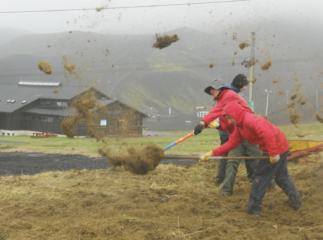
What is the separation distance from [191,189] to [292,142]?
4124 mm

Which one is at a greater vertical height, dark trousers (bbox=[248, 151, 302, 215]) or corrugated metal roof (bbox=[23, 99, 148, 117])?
corrugated metal roof (bbox=[23, 99, 148, 117])

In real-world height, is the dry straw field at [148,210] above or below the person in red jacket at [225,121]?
below

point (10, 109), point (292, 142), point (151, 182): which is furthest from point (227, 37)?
point (10, 109)

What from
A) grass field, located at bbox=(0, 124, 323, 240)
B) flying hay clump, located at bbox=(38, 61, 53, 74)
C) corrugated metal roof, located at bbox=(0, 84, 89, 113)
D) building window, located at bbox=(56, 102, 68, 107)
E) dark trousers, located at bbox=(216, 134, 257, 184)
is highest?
corrugated metal roof, located at bbox=(0, 84, 89, 113)

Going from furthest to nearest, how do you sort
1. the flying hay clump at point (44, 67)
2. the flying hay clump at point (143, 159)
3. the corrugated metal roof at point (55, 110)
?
the corrugated metal roof at point (55, 110), the flying hay clump at point (44, 67), the flying hay clump at point (143, 159)

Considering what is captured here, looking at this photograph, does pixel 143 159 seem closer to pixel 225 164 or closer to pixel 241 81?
pixel 225 164

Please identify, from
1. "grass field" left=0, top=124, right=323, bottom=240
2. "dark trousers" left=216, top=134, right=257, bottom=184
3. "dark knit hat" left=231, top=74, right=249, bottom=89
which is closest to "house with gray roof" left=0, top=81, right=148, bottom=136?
"grass field" left=0, top=124, right=323, bottom=240

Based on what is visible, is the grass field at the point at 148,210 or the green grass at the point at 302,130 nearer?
the grass field at the point at 148,210

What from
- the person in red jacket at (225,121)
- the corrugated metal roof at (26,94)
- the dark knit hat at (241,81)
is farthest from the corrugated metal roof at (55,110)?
the person in red jacket at (225,121)

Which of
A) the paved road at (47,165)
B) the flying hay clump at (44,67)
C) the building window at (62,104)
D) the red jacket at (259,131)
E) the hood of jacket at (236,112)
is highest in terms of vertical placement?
the building window at (62,104)

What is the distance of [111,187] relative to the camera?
561 centimetres

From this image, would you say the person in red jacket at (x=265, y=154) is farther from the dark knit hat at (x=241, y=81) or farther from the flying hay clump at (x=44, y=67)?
the flying hay clump at (x=44, y=67)

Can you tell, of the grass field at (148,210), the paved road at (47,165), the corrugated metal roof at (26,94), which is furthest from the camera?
the corrugated metal roof at (26,94)

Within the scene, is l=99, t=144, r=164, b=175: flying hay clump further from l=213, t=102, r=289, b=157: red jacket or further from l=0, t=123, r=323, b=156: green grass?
l=0, t=123, r=323, b=156: green grass
